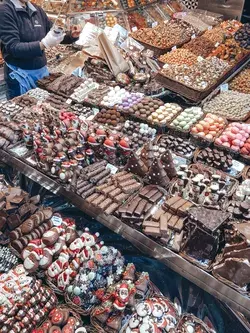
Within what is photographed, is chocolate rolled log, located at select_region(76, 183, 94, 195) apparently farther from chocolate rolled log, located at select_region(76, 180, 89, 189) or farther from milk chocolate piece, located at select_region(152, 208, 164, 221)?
milk chocolate piece, located at select_region(152, 208, 164, 221)

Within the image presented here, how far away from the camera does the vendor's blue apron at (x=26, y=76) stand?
14.4 feet

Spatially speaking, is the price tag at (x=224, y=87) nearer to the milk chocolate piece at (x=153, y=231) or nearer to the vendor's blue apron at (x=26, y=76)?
the vendor's blue apron at (x=26, y=76)

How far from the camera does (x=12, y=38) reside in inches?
157

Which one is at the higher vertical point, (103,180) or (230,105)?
(230,105)

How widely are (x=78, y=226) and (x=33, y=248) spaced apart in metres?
0.54

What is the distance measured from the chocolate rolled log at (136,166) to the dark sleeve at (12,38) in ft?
6.49

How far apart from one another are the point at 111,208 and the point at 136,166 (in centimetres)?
41

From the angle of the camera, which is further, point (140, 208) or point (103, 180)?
point (103, 180)

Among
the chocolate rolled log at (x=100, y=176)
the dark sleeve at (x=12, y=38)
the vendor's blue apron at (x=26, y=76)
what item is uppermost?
the dark sleeve at (x=12, y=38)

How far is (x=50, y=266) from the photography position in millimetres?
2668

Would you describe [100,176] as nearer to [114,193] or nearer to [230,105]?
[114,193]

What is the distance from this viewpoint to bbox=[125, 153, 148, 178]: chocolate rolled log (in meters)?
2.82

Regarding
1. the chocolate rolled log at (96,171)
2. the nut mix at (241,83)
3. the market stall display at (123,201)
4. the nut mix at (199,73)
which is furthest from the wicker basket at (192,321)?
the nut mix at (241,83)

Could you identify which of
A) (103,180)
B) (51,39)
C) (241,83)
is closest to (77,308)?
(103,180)
